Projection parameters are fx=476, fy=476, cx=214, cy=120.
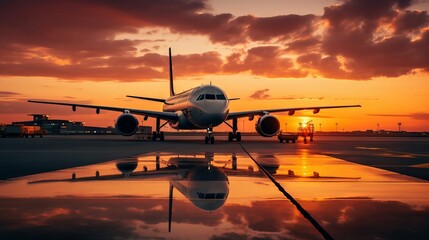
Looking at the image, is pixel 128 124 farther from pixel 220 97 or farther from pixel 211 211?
pixel 211 211

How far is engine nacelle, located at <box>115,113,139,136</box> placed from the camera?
1505 inches

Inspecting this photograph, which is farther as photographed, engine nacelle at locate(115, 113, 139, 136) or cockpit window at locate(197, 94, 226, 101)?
engine nacelle at locate(115, 113, 139, 136)

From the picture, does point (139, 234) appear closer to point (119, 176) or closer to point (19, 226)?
point (19, 226)

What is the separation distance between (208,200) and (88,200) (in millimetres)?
2041

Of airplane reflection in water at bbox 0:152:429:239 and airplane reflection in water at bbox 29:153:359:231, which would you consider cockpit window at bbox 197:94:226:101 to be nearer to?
airplane reflection in water at bbox 29:153:359:231

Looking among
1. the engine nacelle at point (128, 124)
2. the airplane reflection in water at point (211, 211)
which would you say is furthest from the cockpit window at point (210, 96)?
the airplane reflection in water at point (211, 211)

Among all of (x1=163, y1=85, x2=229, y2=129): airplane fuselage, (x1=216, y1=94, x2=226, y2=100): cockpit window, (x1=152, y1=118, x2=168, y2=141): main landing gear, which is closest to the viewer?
(x1=163, y1=85, x2=229, y2=129): airplane fuselage

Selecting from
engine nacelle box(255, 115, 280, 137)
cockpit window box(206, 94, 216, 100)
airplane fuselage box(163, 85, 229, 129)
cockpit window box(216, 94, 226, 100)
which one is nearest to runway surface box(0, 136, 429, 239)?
airplane fuselage box(163, 85, 229, 129)

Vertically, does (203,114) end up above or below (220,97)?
below

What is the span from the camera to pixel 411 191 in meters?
9.35

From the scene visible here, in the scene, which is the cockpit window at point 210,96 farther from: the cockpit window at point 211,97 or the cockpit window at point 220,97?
the cockpit window at point 220,97

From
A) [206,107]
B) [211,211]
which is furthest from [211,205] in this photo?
[206,107]

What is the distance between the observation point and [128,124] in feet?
126

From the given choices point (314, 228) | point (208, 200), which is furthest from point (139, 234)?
point (208, 200)
